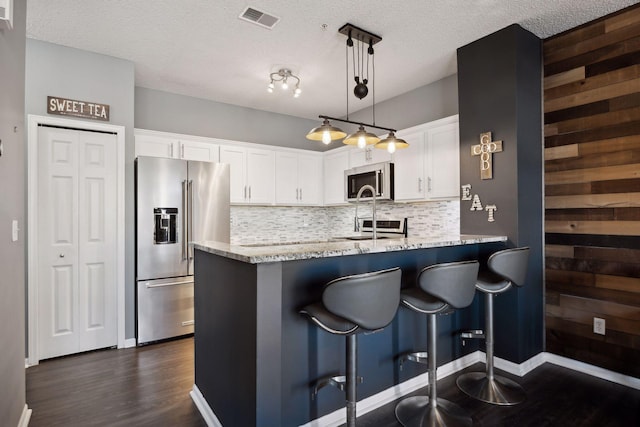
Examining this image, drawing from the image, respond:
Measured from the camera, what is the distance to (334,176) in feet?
15.9

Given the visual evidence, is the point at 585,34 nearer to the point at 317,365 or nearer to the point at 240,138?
the point at 317,365

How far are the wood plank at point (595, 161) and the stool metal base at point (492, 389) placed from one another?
1.75 meters

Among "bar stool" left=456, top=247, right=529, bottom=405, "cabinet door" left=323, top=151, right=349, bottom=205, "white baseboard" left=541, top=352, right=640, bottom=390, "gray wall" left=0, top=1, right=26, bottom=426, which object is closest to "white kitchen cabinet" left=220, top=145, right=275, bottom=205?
"cabinet door" left=323, top=151, right=349, bottom=205

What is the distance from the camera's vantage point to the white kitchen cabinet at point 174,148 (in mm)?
3650

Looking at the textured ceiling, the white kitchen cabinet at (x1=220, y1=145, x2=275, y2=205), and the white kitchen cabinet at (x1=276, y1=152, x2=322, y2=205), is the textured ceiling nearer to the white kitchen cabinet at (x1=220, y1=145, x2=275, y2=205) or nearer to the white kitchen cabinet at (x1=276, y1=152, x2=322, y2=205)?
the white kitchen cabinet at (x1=220, y1=145, x2=275, y2=205)

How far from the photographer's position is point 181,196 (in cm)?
350

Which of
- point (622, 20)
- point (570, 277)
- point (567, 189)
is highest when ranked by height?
point (622, 20)

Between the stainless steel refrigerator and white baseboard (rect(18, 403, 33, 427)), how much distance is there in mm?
1231

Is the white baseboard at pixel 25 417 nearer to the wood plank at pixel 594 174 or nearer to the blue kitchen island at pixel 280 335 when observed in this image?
the blue kitchen island at pixel 280 335

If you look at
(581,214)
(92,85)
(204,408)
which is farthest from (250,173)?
(581,214)

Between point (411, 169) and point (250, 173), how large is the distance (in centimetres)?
201

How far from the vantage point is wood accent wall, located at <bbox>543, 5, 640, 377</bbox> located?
2.46 metres

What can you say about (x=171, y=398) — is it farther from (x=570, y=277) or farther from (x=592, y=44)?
(x=592, y=44)

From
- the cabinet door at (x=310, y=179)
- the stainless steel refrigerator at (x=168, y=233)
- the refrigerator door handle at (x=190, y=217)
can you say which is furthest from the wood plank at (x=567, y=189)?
the refrigerator door handle at (x=190, y=217)
